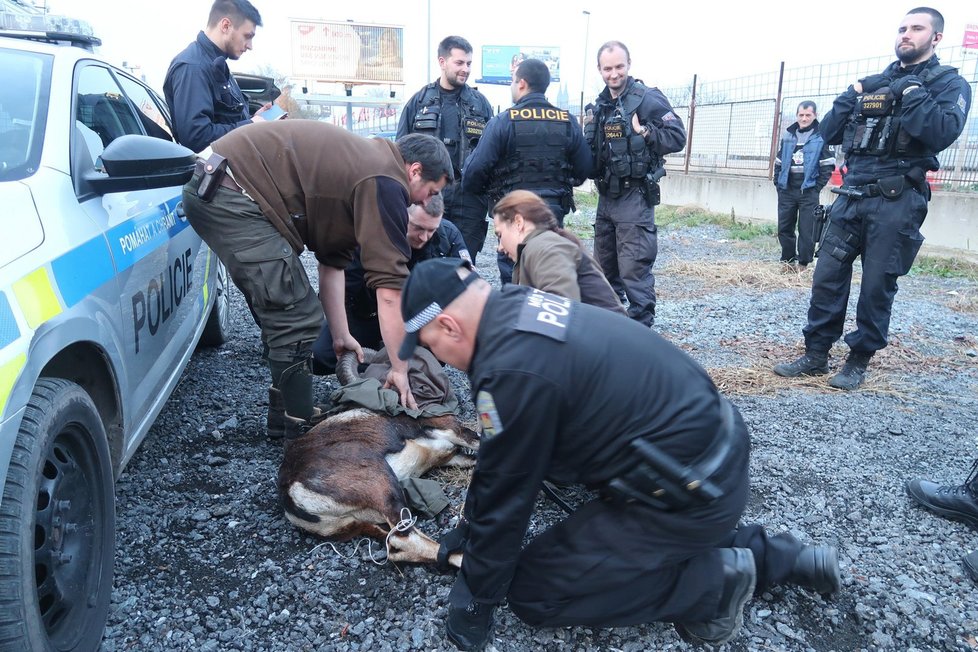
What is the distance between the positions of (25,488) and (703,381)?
164 cm

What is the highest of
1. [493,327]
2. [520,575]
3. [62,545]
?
[493,327]

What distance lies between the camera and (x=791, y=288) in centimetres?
685

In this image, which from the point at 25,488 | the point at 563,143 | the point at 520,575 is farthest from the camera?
the point at 563,143

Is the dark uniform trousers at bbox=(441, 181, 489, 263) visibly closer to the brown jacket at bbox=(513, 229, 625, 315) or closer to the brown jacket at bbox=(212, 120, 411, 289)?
the brown jacket at bbox=(513, 229, 625, 315)

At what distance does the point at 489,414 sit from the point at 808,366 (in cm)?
331

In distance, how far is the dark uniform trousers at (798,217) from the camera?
7.77 metres

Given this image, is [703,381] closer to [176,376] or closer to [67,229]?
[67,229]

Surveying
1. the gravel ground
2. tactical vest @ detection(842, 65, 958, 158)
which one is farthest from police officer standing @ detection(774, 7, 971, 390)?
the gravel ground

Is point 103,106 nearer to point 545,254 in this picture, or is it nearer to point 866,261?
point 545,254

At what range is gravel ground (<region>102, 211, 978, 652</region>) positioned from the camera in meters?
1.95

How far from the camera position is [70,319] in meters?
1.65

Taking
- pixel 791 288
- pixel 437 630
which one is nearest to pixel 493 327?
pixel 437 630

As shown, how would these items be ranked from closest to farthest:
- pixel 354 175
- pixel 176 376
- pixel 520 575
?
pixel 520 575 < pixel 354 175 < pixel 176 376

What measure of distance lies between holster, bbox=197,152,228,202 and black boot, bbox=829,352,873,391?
3.63 m
